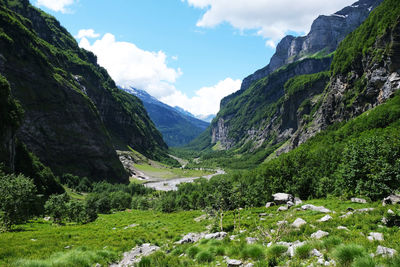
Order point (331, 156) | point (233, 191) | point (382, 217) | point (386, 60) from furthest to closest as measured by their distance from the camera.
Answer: point (386, 60), point (331, 156), point (233, 191), point (382, 217)

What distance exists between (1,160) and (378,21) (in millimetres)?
243768

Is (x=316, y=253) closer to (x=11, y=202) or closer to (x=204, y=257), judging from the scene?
(x=204, y=257)

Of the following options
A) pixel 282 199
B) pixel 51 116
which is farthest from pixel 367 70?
pixel 51 116

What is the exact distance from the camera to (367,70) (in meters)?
151

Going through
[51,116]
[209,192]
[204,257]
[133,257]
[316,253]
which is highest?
[51,116]

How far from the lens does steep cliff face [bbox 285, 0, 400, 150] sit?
422ft

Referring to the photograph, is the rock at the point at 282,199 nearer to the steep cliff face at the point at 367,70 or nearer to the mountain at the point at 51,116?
the steep cliff face at the point at 367,70

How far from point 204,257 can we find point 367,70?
626 ft

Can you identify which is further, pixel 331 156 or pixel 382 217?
pixel 331 156

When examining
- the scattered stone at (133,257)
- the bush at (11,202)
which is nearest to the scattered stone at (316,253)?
the scattered stone at (133,257)

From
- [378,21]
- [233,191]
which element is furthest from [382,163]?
[378,21]

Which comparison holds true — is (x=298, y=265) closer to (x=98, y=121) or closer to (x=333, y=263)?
(x=333, y=263)

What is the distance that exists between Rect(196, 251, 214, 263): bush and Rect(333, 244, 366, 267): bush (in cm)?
653

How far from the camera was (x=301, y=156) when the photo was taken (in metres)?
93.3
